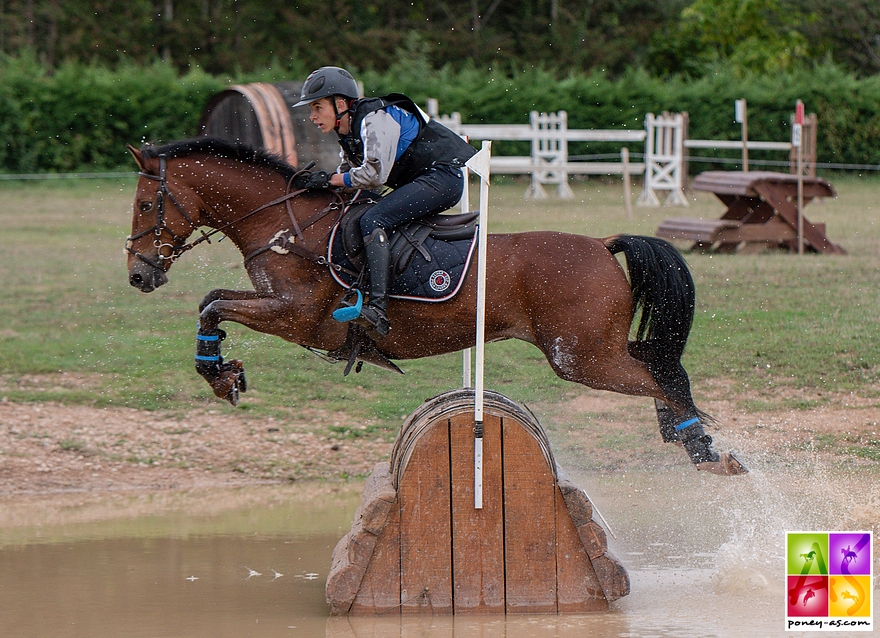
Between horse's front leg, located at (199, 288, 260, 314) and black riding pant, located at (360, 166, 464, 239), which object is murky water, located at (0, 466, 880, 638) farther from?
black riding pant, located at (360, 166, 464, 239)

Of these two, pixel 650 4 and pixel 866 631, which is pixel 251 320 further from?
pixel 650 4

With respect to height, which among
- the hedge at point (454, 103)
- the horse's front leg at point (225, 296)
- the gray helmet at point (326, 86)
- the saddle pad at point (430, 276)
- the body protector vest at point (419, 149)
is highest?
the hedge at point (454, 103)

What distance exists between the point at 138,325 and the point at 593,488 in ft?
17.3

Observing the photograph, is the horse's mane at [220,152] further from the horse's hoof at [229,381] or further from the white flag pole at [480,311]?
the white flag pole at [480,311]

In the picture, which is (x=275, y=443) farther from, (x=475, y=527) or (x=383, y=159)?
(x=383, y=159)

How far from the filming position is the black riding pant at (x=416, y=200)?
5.17m

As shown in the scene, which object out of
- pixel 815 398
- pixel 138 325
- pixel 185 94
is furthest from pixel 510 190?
pixel 815 398

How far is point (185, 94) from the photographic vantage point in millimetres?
25234

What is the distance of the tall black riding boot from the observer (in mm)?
5078

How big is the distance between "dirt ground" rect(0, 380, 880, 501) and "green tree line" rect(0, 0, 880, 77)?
27.3 m

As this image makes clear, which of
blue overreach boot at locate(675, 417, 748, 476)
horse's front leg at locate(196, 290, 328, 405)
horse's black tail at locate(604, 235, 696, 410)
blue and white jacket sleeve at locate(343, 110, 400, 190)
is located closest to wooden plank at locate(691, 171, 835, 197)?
horse's black tail at locate(604, 235, 696, 410)

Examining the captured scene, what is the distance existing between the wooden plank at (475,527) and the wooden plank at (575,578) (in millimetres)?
250

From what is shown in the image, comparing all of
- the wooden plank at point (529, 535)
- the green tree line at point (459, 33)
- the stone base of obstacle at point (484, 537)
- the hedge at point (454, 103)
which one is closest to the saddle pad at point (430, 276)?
the stone base of obstacle at point (484, 537)

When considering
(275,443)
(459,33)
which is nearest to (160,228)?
(275,443)
